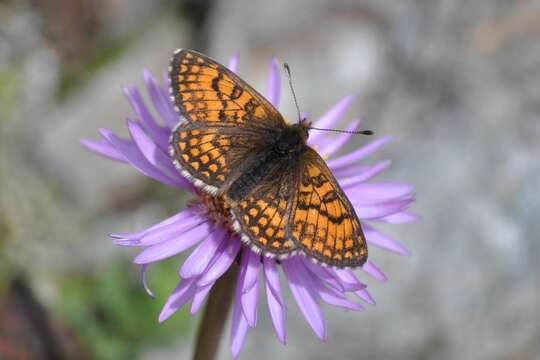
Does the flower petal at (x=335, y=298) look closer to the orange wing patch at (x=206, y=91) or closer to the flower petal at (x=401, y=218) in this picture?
the flower petal at (x=401, y=218)

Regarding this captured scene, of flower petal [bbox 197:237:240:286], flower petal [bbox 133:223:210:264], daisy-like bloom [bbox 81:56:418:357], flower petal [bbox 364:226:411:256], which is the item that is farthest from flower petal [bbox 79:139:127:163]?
flower petal [bbox 364:226:411:256]

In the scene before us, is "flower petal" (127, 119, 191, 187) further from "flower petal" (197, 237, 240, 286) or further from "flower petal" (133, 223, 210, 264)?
"flower petal" (197, 237, 240, 286)

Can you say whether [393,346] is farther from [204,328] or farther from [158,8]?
[158,8]

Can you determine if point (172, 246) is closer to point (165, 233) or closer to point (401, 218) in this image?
point (165, 233)

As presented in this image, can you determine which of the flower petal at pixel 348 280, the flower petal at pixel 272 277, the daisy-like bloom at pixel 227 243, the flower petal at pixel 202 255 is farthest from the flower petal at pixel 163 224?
the flower petal at pixel 348 280

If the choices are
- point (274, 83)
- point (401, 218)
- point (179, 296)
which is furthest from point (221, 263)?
point (274, 83)

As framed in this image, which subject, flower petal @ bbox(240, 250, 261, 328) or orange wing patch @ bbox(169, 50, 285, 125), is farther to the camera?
orange wing patch @ bbox(169, 50, 285, 125)
